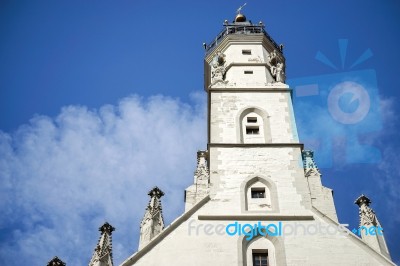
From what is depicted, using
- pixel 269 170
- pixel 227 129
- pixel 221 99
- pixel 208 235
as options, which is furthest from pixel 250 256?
pixel 221 99

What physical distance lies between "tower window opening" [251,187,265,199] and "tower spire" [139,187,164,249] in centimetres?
353

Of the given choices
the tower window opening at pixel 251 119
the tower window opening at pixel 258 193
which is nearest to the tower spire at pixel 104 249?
the tower window opening at pixel 258 193

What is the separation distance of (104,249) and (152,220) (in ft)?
8.04

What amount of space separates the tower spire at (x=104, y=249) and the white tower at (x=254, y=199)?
1070 millimetres

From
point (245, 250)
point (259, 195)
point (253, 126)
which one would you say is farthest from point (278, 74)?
point (245, 250)

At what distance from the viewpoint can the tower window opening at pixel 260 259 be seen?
1625cm

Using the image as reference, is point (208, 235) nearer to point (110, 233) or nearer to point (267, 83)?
point (110, 233)

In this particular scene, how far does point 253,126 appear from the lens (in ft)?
74.9

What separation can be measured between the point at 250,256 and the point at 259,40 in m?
17.6

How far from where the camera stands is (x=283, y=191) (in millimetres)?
18891
